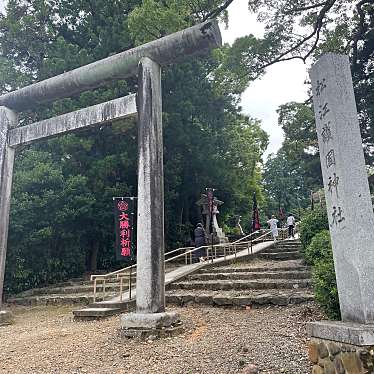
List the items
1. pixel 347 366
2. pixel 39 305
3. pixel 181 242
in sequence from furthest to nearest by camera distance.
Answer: pixel 181 242 < pixel 39 305 < pixel 347 366

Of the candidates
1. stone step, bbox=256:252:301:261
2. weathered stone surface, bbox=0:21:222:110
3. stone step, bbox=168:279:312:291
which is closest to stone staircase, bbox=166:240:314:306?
stone step, bbox=168:279:312:291

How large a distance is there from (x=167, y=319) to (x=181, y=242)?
12733 mm

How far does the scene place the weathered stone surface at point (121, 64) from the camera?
7211mm

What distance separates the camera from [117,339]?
6.24 m

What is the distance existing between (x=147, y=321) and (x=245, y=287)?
11.5 ft

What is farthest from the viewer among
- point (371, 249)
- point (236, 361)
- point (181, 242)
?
point (181, 242)

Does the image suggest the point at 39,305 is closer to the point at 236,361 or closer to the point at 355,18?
the point at 236,361

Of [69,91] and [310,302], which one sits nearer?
[310,302]

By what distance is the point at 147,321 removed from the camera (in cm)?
623

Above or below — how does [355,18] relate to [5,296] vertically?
above

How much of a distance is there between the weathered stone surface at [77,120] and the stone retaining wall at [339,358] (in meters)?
5.66

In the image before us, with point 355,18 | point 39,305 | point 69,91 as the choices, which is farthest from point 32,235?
point 355,18

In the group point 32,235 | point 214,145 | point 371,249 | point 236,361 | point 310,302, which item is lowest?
point 236,361

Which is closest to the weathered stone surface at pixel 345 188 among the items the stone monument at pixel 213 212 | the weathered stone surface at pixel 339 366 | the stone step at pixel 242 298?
the weathered stone surface at pixel 339 366
